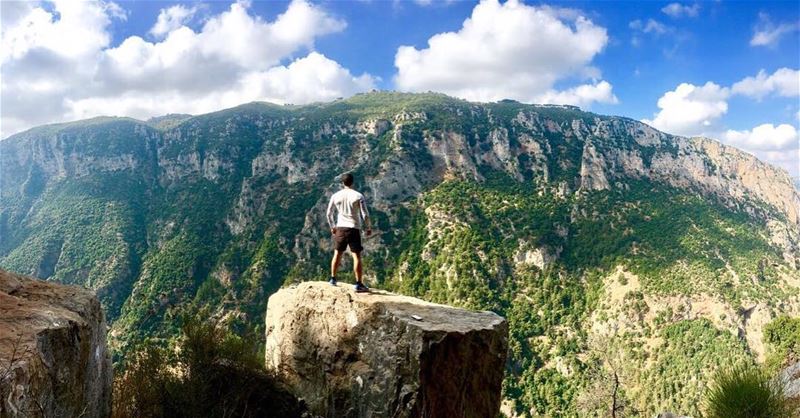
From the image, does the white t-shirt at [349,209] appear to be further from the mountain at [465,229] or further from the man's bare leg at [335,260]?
the mountain at [465,229]

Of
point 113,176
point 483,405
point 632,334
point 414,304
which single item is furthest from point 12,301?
point 113,176

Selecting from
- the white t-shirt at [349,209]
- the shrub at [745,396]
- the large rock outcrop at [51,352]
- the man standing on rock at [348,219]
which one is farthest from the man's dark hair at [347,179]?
the shrub at [745,396]

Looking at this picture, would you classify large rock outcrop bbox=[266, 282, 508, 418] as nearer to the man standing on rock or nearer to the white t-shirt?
the man standing on rock

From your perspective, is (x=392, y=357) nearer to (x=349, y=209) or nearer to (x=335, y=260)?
(x=335, y=260)

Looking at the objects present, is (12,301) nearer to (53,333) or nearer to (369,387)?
(53,333)

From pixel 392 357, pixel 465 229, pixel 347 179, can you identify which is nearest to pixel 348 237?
pixel 347 179

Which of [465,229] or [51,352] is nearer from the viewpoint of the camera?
[51,352]

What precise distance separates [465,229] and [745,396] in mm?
110875

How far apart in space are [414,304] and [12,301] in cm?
669

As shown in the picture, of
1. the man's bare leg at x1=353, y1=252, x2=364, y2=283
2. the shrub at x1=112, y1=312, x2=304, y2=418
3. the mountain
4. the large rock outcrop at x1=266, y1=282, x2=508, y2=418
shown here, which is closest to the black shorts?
the man's bare leg at x1=353, y1=252, x2=364, y2=283

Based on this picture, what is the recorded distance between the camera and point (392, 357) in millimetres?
8203

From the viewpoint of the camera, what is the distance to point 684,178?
14525 cm

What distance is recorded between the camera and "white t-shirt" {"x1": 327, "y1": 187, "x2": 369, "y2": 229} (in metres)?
9.73

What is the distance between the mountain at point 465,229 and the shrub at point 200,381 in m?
60.0
